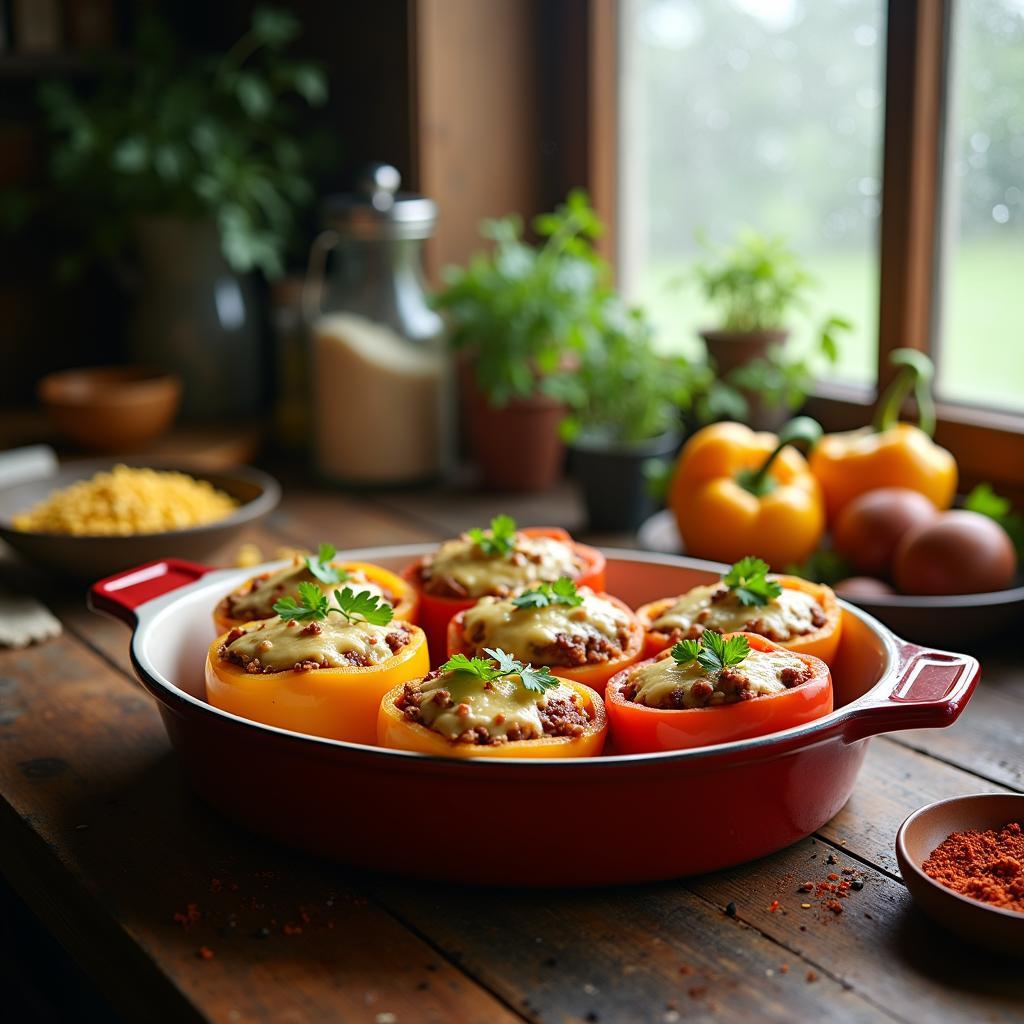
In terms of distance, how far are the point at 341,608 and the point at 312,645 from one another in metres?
0.07

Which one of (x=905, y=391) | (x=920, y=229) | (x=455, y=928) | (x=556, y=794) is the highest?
(x=920, y=229)

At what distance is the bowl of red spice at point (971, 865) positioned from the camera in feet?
2.93

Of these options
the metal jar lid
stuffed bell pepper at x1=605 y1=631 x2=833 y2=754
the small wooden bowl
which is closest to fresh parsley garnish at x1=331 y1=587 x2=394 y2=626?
stuffed bell pepper at x1=605 y1=631 x2=833 y2=754

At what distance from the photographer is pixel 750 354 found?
2004mm

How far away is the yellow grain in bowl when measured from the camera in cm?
168

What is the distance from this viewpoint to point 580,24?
2.32 metres

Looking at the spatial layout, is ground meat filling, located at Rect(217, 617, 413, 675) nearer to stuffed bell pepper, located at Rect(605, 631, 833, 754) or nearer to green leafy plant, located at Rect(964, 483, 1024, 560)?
stuffed bell pepper, located at Rect(605, 631, 833, 754)

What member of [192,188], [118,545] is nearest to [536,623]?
[118,545]

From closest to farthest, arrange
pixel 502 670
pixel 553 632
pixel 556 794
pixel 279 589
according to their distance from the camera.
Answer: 1. pixel 556 794
2. pixel 502 670
3. pixel 553 632
4. pixel 279 589

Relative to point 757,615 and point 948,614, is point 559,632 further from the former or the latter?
point 948,614

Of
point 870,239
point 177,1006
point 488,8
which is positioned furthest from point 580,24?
point 177,1006

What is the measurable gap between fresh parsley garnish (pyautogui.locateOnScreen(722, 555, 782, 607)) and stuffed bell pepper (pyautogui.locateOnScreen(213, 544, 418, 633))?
0.96 ft

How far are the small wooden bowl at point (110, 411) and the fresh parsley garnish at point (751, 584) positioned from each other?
1329 mm

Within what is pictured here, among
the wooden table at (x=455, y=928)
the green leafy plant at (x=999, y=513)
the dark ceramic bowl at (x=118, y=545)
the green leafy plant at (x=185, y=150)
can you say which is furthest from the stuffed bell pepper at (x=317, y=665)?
the green leafy plant at (x=185, y=150)
